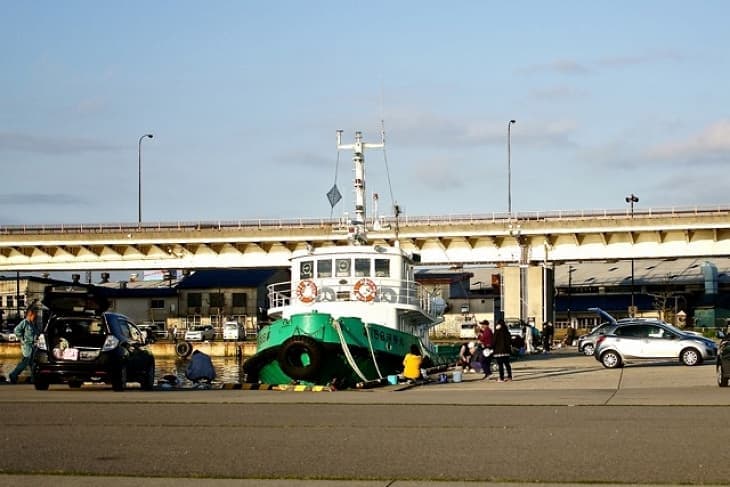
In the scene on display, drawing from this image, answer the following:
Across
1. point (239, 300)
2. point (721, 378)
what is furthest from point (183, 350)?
point (721, 378)

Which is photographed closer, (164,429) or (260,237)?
(164,429)

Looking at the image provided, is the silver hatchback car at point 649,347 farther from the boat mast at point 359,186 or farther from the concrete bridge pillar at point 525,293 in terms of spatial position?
the concrete bridge pillar at point 525,293

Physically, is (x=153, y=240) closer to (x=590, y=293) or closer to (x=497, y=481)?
(x=590, y=293)

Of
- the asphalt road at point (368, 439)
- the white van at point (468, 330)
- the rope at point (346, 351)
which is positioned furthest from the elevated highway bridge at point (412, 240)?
the asphalt road at point (368, 439)

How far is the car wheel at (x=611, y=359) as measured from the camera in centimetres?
3603

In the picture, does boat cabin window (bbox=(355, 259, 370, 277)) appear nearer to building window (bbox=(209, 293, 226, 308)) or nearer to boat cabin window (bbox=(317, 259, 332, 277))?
boat cabin window (bbox=(317, 259, 332, 277))

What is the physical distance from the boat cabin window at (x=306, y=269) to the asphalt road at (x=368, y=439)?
12.6 meters

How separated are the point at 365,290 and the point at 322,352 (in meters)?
4.85

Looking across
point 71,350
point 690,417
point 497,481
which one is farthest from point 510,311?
point 497,481

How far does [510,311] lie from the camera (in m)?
74.7

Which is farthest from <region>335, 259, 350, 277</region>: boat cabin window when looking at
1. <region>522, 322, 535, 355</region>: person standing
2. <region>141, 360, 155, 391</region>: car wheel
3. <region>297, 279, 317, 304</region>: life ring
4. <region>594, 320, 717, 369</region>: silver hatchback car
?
<region>522, 322, 535, 355</region>: person standing

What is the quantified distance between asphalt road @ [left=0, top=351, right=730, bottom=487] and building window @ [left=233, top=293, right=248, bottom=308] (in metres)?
74.8

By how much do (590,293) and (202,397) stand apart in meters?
91.8

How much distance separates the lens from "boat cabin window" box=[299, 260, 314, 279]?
3481cm
